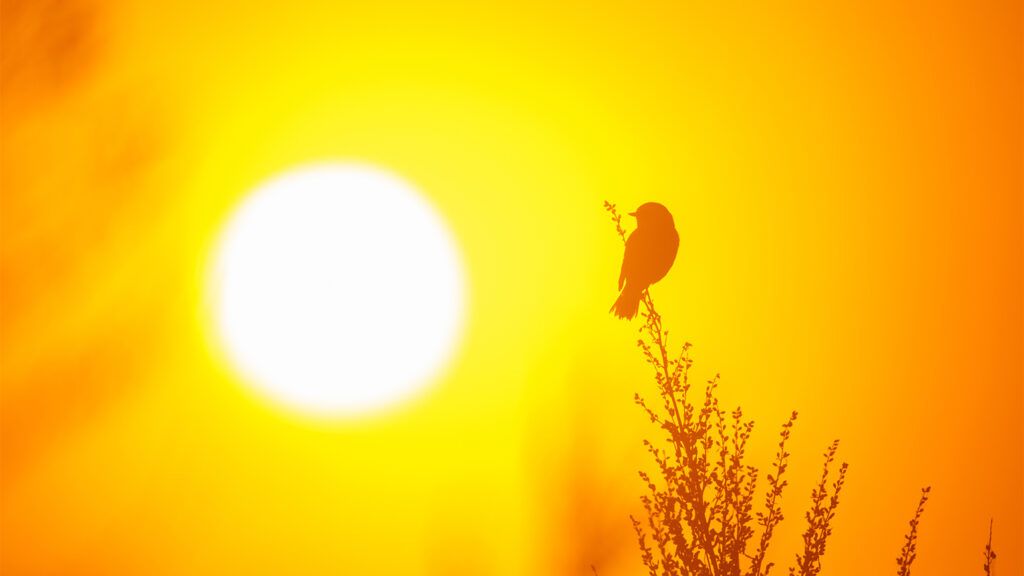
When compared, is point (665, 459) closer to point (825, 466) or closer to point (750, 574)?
point (750, 574)

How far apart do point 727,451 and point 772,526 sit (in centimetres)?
41

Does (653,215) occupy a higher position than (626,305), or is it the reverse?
(653,215)

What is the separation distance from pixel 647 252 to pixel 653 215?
1.32 ft

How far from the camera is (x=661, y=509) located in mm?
3664

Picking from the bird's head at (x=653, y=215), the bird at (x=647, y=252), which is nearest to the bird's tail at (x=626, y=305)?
the bird at (x=647, y=252)

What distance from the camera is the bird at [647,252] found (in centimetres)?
687

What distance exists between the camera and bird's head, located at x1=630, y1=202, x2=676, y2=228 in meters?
7.25

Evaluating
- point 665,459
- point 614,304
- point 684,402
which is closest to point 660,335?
point 684,402

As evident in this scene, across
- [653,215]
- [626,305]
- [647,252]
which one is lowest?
[626,305]

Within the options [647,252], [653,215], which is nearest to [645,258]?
[647,252]

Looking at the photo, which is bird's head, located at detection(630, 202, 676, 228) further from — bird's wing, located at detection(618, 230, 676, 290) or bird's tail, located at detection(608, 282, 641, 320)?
bird's tail, located at detection(608, 282, 641, 320)

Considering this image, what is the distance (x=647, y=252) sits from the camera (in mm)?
7047

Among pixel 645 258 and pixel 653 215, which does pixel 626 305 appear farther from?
pixel 653 215

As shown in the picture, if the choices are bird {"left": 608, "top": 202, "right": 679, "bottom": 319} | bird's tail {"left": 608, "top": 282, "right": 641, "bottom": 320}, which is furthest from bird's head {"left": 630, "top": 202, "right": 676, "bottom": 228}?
bird's tail {"left": 608, "top": 282, "right": 641, "bottom": 320}
